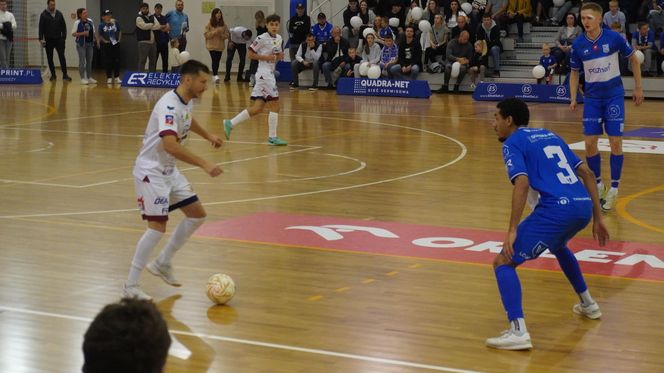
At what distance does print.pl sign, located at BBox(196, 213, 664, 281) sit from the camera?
933 centimetres

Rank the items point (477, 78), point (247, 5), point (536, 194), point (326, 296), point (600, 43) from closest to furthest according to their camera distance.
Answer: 1. point (536, 194)
2. point (326, 296)
3. point (600, 43)
4. point (477, 78)
5. point (247, 5)

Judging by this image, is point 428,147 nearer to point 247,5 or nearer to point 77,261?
point 77,261

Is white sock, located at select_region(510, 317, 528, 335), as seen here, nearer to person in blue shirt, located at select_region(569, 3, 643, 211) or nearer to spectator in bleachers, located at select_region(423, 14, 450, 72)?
person in blue shirt, located at select_region(569, 3, 643, 211)

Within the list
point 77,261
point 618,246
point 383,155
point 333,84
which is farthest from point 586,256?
point 333,84

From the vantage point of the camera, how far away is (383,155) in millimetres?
16359

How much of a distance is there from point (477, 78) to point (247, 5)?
38.4 ft

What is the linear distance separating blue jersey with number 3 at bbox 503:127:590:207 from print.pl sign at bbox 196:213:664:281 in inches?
87.1

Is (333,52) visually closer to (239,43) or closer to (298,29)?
(298,29)

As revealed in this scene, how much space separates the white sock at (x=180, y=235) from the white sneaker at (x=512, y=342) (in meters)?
2.52

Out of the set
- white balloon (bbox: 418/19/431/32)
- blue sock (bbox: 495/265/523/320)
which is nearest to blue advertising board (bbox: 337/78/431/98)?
white balloon (bbox: 418/19/431/32)

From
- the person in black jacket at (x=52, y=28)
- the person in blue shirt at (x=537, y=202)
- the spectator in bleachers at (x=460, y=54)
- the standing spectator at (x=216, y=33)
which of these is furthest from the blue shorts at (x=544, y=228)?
the person in black jacket at (x=52, y=28)

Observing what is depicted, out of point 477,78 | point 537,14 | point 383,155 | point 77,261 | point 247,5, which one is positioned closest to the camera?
point 77,261

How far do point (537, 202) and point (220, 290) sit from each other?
2326mm

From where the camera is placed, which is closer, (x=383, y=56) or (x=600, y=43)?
(x=600, y=43)
